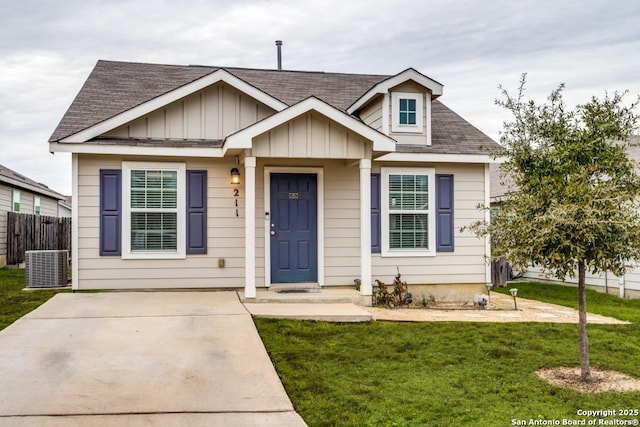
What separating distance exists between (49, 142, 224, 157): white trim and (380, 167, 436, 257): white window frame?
3.03 m

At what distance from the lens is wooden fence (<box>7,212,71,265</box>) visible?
1642cm

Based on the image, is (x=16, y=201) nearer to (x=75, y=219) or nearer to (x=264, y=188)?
(x=75, y=219)

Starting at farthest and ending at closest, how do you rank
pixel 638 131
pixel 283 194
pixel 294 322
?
pixel 283 194
pixel 294 322
pixel 638 131

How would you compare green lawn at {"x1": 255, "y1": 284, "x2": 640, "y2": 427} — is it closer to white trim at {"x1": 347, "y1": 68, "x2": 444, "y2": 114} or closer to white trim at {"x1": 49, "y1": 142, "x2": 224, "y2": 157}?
white trim at {"x1": 49, "y1": 142, "x2": 224, "y2": 157}

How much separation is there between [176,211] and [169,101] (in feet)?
6.04

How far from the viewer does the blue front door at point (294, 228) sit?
978 centimetres

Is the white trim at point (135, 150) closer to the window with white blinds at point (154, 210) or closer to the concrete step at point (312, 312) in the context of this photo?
the window with white blinds at point (154, 210)

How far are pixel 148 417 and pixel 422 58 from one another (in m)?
15.3

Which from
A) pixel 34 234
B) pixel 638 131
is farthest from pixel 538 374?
pixel 34 234

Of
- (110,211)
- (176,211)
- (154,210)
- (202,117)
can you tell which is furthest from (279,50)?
(110,211)

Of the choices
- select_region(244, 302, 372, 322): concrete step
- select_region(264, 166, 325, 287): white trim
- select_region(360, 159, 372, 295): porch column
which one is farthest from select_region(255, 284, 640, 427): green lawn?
select_region(264, 166, 325, 287): white trim

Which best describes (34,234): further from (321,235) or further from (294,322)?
(294,322)

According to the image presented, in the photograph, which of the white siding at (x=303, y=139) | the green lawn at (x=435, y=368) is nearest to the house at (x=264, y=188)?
the white siding at (x=303, y=139)

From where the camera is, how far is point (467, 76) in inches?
656
